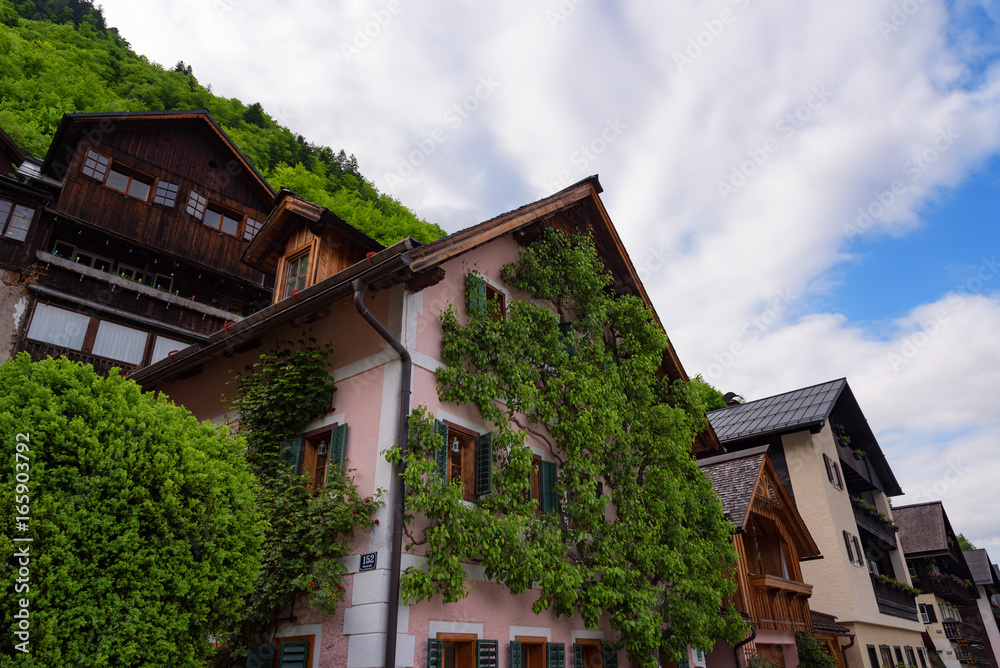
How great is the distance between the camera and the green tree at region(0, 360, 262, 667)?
519 cm

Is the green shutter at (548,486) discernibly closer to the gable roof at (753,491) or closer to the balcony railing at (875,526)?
the gable roof at (753,491)

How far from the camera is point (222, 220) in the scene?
23.6 m

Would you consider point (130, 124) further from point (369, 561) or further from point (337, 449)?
point (369, 561)

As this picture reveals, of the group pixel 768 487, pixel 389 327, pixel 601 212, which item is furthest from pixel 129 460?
pixel 768 487

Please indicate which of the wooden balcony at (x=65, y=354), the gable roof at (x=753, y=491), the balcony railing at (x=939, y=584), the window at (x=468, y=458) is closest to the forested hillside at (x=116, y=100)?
the wooden balcony at (x=65, y=354)

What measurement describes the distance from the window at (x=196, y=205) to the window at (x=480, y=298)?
48.6 ft

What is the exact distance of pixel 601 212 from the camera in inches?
579

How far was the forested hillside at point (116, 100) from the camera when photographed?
3078 centimetres

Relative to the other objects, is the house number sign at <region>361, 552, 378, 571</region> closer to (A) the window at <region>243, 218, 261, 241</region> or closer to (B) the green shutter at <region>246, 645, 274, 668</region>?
(B) the green shutter at <region>246, 645, 274, 668</region>

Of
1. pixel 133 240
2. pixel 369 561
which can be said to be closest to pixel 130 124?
pixel 133 240

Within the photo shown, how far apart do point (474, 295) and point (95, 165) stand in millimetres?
15665

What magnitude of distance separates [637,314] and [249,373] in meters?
7.26

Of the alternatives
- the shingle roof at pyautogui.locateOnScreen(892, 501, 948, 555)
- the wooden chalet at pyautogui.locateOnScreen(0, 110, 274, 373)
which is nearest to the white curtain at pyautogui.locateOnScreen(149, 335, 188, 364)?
the wooden chalet at pyautogui.locateOnScreen(0, 110, 274, 373)

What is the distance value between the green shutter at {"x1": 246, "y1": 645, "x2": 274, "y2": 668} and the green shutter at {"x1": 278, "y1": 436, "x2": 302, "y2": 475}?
2.32 m
